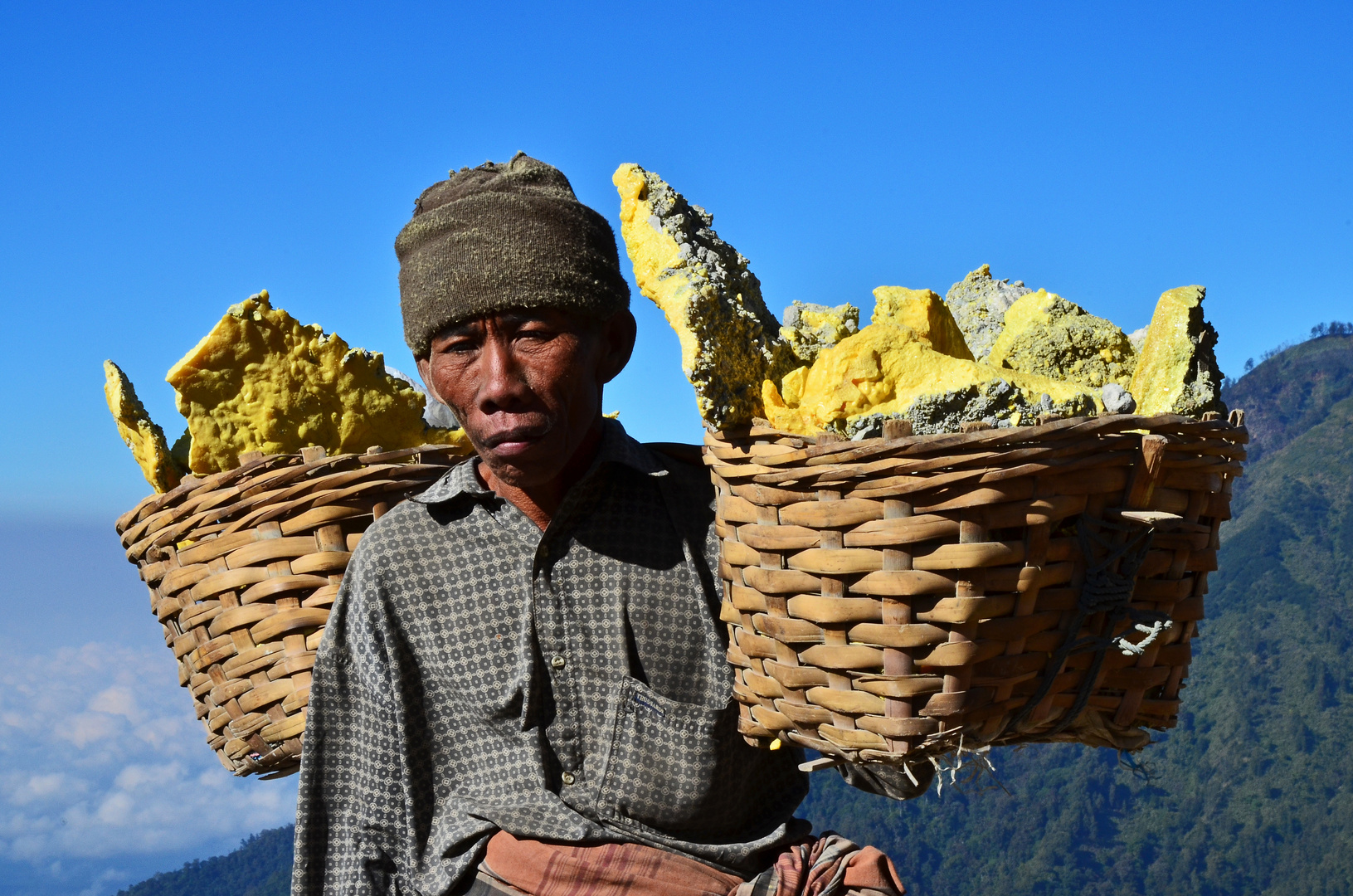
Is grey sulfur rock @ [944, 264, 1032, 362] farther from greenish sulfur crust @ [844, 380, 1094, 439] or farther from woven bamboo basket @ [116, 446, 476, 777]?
woven bamboo basket @ [116, 446, 476, 777]

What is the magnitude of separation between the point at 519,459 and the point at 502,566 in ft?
1.00

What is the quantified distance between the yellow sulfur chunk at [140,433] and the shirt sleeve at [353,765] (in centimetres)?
70

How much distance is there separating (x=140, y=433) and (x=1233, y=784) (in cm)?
6001

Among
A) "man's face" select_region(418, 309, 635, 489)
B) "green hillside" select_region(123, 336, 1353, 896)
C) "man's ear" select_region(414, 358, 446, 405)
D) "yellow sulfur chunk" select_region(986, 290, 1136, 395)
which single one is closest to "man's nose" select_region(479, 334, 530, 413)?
"man's face" select_region(418, 309, 635, 489)

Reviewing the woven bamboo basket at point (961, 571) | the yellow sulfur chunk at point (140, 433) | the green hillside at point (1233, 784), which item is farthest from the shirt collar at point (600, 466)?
the green hillside at point (1233, 784)

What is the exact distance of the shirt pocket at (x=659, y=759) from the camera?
238cm

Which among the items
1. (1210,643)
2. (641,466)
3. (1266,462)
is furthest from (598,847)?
(1266,462)

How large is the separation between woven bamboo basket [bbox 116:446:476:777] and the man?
0.40 ft

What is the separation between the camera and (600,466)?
252 centimetres

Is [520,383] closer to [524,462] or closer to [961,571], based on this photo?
[524,462]

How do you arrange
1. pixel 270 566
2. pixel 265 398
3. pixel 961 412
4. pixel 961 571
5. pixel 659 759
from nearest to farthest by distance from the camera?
pixel 961 571 → pixel 961 412 → pixel 659 759 → pixel 270 566 → pixel 265 398

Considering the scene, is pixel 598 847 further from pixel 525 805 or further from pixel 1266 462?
pixel 1266 462

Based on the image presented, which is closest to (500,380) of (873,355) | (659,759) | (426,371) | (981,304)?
(426,371)

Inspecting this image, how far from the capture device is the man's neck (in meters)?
2.55
